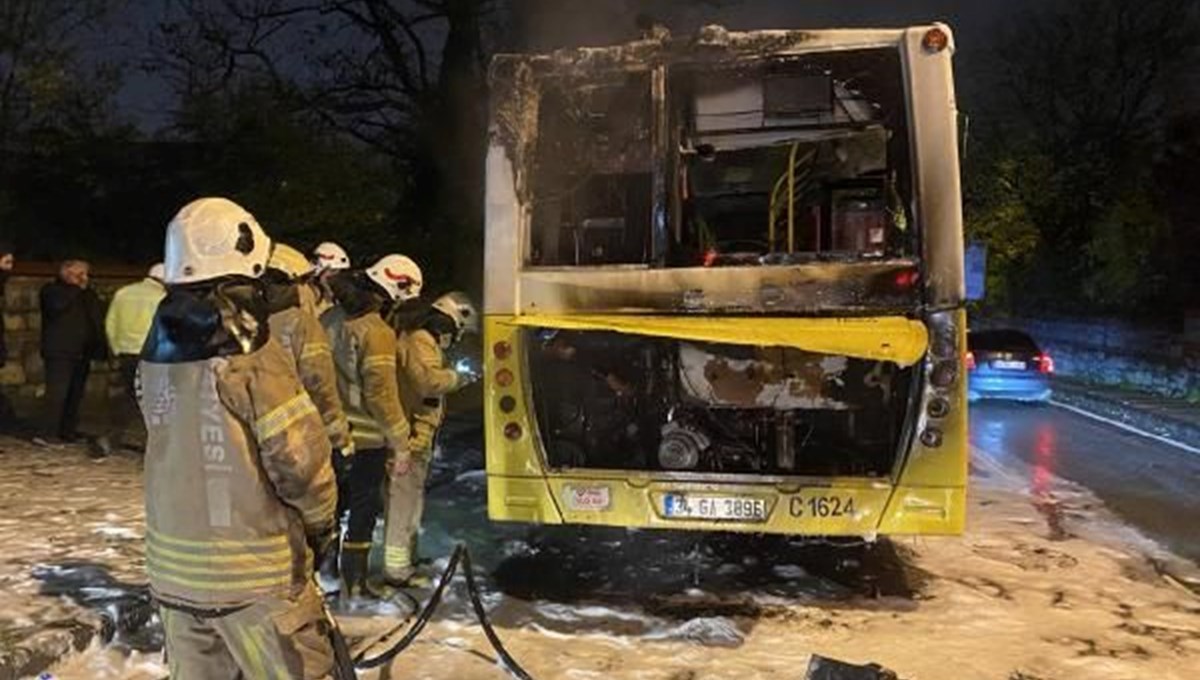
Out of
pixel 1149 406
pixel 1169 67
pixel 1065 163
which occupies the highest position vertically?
pixel 1169 67

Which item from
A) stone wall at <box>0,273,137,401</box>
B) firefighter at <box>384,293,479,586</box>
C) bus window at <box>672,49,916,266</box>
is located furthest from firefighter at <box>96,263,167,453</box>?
bus window at <box>672,49,916,266</box>

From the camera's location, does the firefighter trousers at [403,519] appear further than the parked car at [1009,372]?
No

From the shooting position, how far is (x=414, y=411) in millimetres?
6711

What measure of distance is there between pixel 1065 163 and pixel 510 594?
32.4 m

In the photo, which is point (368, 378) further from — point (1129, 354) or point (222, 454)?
point (1129, 354)

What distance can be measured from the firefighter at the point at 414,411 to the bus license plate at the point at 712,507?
141 centimetres

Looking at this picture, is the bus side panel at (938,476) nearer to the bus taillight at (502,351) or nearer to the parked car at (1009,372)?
the bus taillight at (502,351)

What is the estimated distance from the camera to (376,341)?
599 cm

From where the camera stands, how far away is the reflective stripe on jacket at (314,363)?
4.93 m

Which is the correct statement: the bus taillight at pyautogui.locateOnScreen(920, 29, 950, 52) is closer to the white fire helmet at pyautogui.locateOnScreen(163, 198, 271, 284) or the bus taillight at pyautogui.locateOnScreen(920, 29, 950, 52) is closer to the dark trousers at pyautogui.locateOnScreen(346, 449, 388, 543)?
the dark trousers at pyautogui.locateOnScreen(346, 449, 388, 543)

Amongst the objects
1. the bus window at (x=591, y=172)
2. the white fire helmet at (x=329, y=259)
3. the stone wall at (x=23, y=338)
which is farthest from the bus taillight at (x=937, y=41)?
the stone wall at (x=23, y=338)

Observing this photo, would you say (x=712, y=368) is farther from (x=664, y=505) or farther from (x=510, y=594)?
(x=510, y=594)

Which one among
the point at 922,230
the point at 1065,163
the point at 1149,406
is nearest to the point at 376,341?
the point at 922,230

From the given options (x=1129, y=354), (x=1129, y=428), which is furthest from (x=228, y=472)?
(x=1129, y=354)
